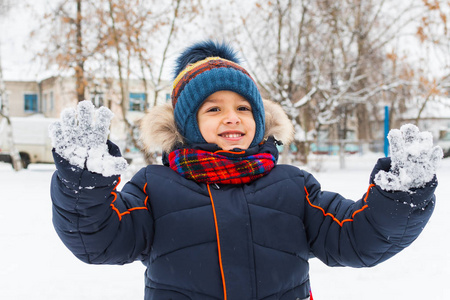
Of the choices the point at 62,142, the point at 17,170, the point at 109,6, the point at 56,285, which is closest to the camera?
the point at 62,142

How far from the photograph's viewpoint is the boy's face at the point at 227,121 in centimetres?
159

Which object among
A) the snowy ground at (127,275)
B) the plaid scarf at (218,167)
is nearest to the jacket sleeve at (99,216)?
the plaid scarf at (218,167)

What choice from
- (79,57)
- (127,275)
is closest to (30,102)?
(79,57)

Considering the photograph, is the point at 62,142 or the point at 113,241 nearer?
the point at 62,142

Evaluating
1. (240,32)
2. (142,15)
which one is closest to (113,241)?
(142,15)

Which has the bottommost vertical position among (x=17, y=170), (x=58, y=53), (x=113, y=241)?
(x=17, y=170)

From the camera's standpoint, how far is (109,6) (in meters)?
10.4

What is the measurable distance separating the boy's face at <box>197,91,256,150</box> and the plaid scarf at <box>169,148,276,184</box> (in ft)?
0.26

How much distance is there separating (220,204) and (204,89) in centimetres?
45

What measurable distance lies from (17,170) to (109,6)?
6.23 m

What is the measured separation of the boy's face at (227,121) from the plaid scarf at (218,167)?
80 mm

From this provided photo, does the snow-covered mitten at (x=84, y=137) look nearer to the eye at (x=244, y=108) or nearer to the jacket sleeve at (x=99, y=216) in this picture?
the jacket sleeve at (x=99, y=216)

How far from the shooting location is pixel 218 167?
148 centimetres

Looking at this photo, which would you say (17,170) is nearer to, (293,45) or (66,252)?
(293,45)
